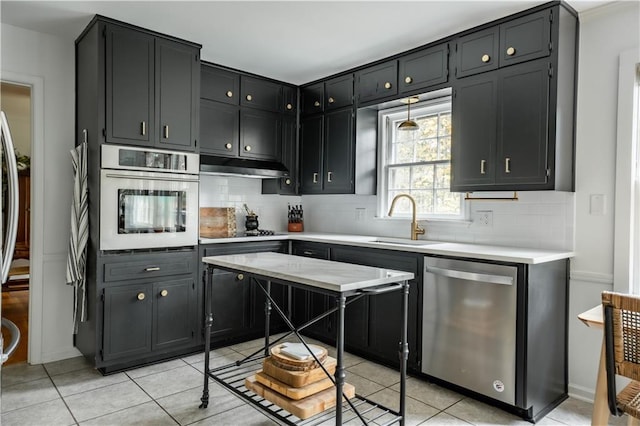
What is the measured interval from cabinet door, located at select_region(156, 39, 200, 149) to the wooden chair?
3183 millimetres

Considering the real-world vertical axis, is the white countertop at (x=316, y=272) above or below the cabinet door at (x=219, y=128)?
below

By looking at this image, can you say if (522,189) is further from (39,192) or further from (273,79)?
(39,192)

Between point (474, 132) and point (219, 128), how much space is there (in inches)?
92.6

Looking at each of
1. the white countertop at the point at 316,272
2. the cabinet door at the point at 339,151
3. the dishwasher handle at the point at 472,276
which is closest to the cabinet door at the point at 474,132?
the dishwasher handle at the point at 472,276

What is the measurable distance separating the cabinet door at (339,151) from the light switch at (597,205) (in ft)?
6.70

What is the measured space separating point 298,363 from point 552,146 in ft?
7.03

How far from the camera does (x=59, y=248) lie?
3584 millimetres

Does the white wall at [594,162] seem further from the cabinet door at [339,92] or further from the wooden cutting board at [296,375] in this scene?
the cabinet door at [339,92]

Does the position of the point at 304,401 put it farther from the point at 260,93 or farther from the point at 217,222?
the point at 260,93

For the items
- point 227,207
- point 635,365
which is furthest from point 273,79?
point 635,365

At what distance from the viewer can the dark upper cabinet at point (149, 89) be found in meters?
3.28

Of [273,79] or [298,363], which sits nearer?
[298,363]

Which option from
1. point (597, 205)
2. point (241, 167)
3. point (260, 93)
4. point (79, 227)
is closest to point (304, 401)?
point (79, 227)

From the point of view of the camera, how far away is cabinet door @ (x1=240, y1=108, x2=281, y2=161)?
438 centimetres
